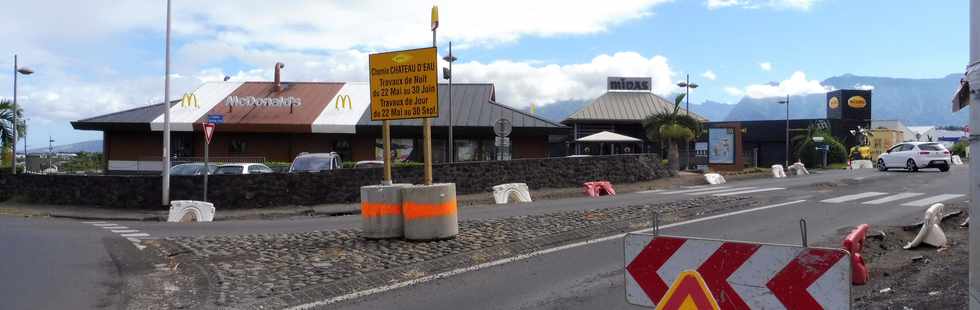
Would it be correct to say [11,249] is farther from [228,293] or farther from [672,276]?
[672,276]

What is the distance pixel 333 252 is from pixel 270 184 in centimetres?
1270

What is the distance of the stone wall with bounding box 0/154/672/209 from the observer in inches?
856

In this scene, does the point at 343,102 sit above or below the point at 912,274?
above

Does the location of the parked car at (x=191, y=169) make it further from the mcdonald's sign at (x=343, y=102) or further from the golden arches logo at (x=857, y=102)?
the golden arches logo at (x=857, y=102)

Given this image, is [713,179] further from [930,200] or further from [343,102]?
[343,102]

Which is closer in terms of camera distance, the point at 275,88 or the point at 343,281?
the point at 343,281

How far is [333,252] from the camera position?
987 centimetres

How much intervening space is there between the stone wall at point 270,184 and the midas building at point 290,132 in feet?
31.9

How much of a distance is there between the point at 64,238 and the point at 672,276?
442 inches

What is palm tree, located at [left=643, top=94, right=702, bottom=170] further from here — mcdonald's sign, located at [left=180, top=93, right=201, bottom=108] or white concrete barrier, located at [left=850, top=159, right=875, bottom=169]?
mcdonald's sign, located at [left=180, top=93, right=201, bottom=108]

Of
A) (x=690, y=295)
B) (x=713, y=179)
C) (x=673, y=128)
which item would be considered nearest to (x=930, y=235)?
(x=690, y=295)

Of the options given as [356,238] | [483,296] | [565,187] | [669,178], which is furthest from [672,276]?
[669,178]

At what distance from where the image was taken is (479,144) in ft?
120

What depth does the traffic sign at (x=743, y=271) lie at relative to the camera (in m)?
3.94
